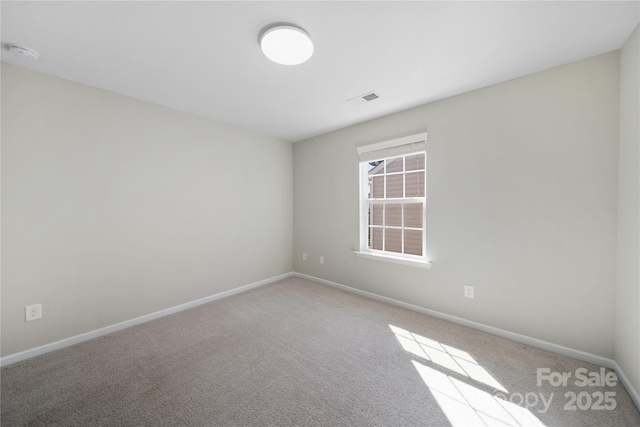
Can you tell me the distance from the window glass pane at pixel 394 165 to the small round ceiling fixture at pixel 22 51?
356 centimetres

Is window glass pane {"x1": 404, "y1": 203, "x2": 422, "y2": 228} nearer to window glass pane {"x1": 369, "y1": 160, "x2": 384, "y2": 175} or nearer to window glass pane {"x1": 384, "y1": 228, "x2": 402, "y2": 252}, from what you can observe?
window glass pane {"x1": 384, "y1": 228, "x2": 402, "y2": 252}

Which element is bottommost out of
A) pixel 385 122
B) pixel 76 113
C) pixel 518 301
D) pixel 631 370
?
pixel 631 370

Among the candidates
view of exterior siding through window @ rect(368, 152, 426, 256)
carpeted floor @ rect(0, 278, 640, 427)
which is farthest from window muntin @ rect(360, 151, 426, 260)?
carpeted floor @ rect(0, 278, 640, 427)

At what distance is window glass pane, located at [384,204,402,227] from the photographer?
3217 millimetres

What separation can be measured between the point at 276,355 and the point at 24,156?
273 cm

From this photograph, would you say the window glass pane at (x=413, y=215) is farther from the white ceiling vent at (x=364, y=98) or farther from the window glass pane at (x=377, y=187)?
the white ceiling vent at (x=364, y=98)

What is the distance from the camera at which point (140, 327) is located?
251 centimetres

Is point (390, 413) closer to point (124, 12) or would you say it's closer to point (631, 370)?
point (631, 370)

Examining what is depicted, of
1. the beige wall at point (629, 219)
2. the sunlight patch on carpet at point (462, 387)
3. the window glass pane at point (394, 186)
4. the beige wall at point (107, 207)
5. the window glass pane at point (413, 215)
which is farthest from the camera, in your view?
the window glass pane at point (394, 186)

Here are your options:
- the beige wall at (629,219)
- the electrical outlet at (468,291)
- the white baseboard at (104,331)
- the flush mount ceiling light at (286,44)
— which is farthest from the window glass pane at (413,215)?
the white baseboard at (104,331)

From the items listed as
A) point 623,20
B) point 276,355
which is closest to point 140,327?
point 276,355

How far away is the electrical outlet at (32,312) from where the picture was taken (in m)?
1.99

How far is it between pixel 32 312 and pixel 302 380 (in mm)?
2398

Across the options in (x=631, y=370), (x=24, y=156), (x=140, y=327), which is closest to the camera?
(x=631, y=370)
